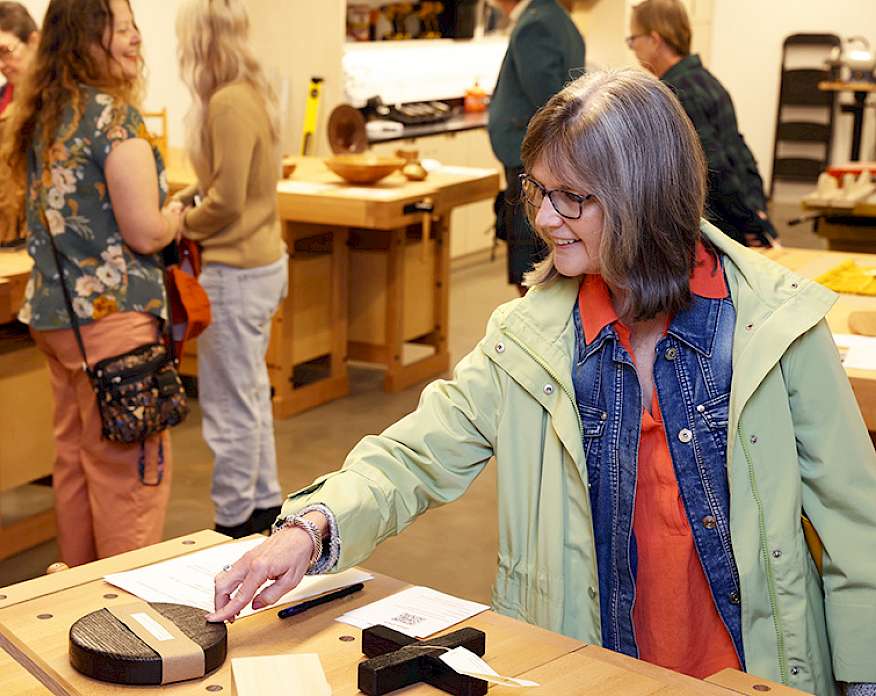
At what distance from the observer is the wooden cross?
1.57 m

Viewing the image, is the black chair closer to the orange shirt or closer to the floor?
the floor

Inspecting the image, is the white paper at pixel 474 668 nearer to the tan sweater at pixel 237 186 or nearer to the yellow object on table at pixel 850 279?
the yellow object on table at pixel 850 279

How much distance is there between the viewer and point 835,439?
189 centimetres

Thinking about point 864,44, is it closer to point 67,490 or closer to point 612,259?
point 67,490

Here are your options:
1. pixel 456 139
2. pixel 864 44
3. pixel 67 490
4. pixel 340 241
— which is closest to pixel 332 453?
pixel 340 241

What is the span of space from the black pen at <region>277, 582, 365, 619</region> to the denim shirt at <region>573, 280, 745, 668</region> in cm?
38

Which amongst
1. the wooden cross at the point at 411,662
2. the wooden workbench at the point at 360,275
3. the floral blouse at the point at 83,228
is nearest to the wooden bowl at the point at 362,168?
the wooden workbench at the point at 360,275

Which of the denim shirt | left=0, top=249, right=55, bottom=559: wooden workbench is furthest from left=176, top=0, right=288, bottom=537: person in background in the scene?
the denim shirt

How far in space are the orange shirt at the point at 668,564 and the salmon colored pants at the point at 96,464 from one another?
5.68 ft

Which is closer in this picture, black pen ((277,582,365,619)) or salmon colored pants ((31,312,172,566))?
black pen ((277,582,365,619))

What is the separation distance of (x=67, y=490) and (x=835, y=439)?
7.75ft

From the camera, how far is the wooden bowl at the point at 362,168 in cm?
578

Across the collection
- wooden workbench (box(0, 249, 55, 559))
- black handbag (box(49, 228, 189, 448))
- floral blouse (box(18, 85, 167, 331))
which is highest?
floral blouse (box(18, 85, 167, 331))

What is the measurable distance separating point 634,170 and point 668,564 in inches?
22.9
